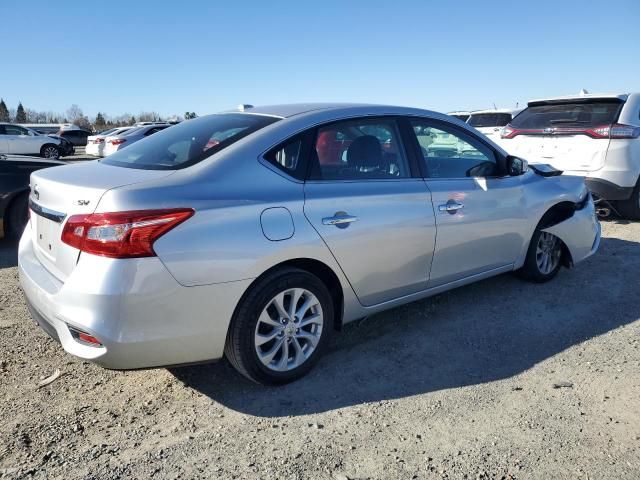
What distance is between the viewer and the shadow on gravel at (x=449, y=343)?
3.03m

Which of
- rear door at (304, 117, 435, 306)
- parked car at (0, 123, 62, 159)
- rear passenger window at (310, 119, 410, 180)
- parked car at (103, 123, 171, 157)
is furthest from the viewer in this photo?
parked car at (0, 123, 62, 159)

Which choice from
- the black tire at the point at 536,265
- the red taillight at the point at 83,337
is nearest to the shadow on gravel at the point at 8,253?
the red taillight at the point at 83,337

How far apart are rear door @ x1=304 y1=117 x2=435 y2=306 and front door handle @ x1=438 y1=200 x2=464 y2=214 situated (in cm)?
13

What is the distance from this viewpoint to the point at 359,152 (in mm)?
3438

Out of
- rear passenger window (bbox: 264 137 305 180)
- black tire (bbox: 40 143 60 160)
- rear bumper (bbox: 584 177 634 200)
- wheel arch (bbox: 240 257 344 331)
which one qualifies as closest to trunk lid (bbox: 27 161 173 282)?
rear passenger window (bbox: 264 137 305 180)

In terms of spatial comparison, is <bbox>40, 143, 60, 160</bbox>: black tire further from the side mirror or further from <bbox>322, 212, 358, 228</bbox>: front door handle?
<bbox>322, 212, 358, 228</bbox>: front door handle

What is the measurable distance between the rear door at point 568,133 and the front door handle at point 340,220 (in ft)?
16.2

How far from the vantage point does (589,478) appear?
233 centimetres

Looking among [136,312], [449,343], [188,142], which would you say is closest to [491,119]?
[449,343]

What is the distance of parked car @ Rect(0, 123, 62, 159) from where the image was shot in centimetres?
2093

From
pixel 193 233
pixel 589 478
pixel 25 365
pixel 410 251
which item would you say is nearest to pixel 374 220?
pixel 410 251

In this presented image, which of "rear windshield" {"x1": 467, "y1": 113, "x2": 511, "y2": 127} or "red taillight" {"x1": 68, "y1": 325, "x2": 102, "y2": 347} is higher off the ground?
"rear windshield" {"x1": 467, "y1": 113, "x2": 511, "y2": 127}

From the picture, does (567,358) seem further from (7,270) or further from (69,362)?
(7,270)

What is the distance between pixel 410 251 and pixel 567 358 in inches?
49.0
